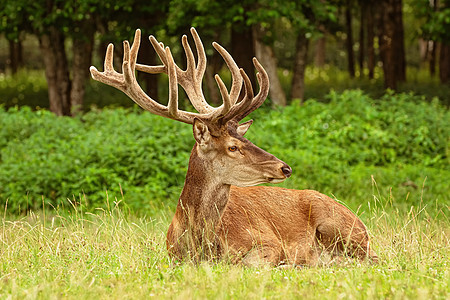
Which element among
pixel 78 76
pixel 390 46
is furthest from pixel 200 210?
pixel 390 46

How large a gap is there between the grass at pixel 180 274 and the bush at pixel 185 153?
3.19 metres

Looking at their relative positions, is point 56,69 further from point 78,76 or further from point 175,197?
point 175,197

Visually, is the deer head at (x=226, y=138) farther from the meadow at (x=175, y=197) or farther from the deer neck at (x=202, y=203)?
the meadow at (x=175, y=197)

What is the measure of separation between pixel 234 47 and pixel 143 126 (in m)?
5.06

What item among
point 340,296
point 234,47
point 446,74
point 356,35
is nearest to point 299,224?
point 340,296

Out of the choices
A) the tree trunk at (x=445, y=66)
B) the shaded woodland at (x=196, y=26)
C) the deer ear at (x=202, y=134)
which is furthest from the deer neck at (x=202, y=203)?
the tree trunk at (x=445, y=66)

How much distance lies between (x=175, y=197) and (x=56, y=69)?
967 cm

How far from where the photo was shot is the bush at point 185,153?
10.3m

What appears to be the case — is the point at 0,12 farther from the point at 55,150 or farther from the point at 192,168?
the point at 192,168

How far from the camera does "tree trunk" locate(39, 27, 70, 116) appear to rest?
1831cm

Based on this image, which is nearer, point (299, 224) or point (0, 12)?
point (299, 224)

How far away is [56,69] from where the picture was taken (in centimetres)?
1858

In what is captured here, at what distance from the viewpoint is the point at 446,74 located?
21672 mm

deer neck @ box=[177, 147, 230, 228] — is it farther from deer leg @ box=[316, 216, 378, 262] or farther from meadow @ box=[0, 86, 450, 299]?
deer leg @ box=[316, 216, 378, 262]
